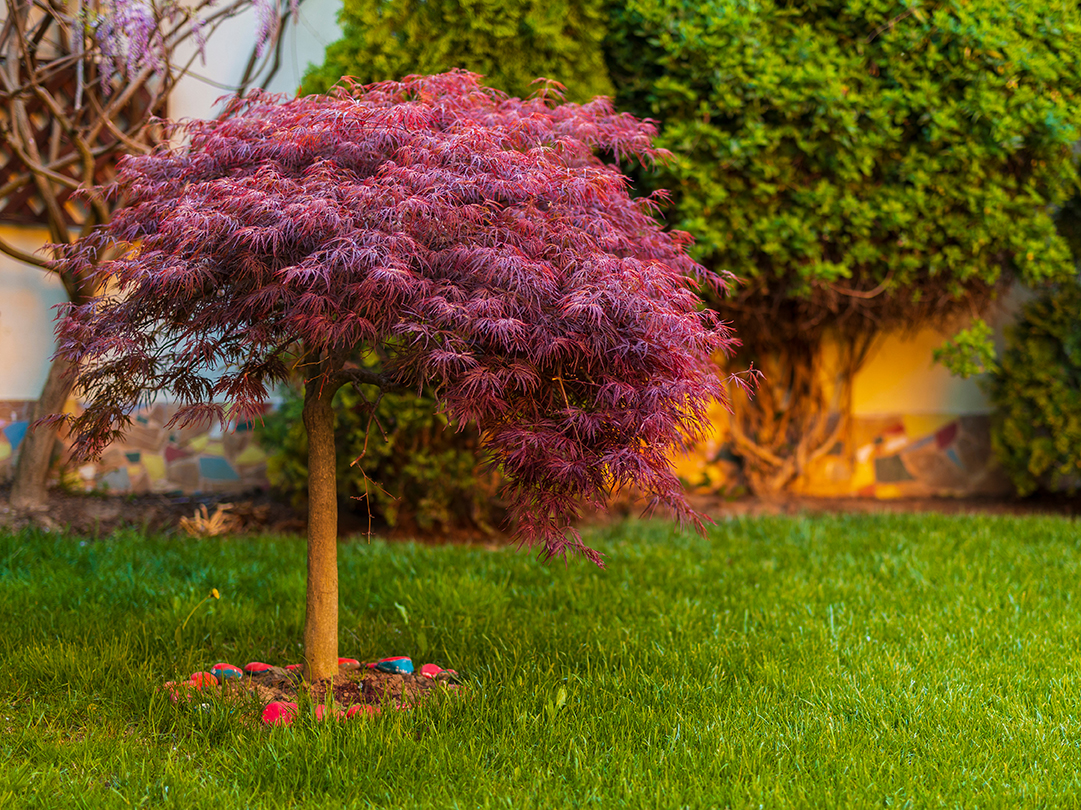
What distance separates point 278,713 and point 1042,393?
18.0 ft

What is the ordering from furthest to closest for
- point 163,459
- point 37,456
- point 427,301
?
point 163,459 < point 37,456 < point 427,301

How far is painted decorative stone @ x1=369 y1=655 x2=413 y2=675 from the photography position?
2.97m

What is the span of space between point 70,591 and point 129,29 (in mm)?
2851

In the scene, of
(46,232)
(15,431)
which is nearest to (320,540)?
(15,431)

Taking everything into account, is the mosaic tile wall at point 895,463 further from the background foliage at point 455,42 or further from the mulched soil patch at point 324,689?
the mulched soil patch at point 324,689

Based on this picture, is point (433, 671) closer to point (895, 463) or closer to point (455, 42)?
point (455, 42)

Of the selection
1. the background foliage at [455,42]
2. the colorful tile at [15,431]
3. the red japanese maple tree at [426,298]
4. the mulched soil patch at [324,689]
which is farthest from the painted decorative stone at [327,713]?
the colorful tile at [15,431]

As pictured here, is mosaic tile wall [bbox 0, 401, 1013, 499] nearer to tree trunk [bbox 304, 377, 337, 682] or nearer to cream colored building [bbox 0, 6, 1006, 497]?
cream colored building [bbox 0, 6, 1006, 497]

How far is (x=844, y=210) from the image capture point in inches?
202

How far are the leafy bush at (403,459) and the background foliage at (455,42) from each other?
1.77 metres

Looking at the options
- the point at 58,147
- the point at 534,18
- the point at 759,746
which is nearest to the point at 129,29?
the point at 58,147

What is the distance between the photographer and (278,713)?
2580 mm

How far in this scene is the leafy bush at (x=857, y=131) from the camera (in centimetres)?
484

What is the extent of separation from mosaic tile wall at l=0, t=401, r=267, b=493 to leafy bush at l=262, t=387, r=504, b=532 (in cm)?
48
